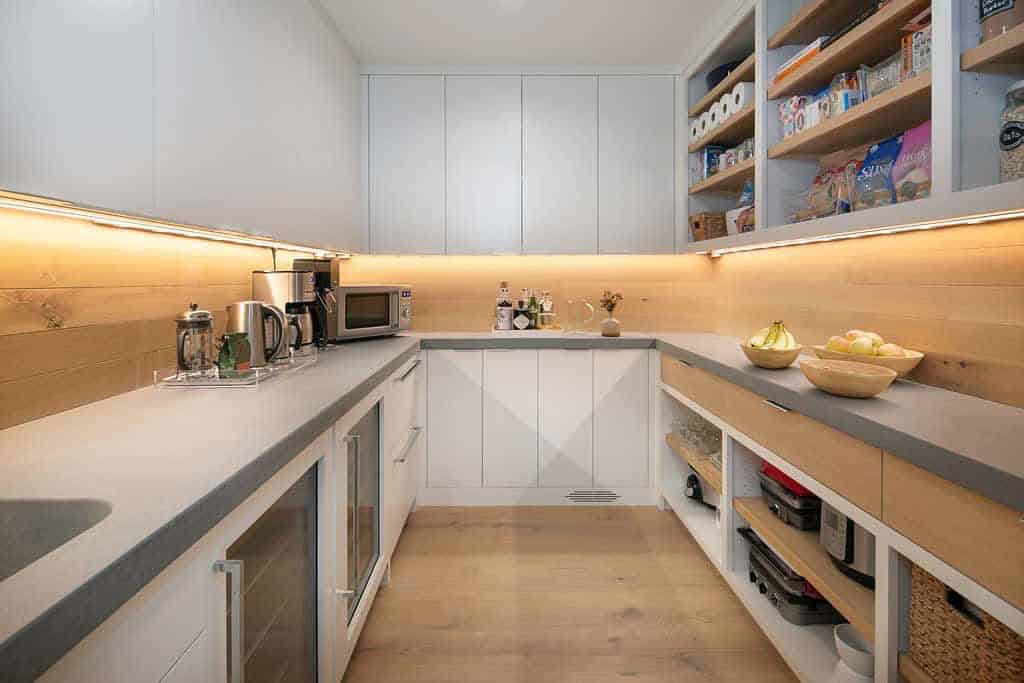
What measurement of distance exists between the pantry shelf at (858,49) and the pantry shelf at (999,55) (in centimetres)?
29

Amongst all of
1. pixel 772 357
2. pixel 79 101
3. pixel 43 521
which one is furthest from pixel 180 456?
pixel 772 357

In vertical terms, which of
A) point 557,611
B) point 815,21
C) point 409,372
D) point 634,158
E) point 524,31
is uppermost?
point 524,31

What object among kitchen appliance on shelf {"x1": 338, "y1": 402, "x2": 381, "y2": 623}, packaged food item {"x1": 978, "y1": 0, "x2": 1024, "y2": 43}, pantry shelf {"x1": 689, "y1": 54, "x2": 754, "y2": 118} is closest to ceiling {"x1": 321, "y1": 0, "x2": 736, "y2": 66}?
pantry shelf {"x1": 689, "y1": 54, "x2": 754, "y2": 118}

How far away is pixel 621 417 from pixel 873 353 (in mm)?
1609

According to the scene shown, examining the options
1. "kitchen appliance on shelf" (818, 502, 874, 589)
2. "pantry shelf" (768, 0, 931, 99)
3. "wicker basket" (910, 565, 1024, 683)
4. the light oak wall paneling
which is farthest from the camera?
"pantry shelf" (768, 0, 931, 99)

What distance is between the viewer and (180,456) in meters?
1.01

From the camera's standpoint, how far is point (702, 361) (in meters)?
2.50

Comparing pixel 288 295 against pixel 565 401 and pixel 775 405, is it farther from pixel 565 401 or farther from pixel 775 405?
pixel 775 405

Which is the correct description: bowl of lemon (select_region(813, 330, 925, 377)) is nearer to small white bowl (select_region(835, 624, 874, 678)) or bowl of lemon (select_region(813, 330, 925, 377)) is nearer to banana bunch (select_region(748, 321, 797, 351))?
banana bunch (select_region(748, 321, 797, 351))

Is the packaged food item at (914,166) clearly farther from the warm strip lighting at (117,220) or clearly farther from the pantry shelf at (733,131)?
the warm strip lighting at (117,220)

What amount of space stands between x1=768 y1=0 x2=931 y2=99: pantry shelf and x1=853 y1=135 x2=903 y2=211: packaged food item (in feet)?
1.00

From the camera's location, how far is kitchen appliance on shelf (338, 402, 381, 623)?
1.78m

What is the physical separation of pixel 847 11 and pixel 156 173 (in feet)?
7.58

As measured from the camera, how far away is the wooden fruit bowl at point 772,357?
6.57 feet
